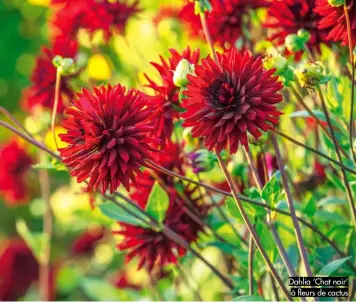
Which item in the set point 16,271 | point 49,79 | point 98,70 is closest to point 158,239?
point 49,79

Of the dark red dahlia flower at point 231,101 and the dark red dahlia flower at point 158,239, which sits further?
the dark red dahlia flower at point 158,239

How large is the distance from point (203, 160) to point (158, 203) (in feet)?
0.23

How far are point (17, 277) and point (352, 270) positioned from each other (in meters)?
1.16

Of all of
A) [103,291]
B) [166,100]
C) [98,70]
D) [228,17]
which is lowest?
[103,291]

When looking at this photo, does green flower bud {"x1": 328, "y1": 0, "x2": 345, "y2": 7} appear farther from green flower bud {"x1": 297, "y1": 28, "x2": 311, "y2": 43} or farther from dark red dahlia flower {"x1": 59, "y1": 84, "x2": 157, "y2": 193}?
dark red dahlia flower {"x1": 59, "y1": 84, "x2": 157, "y2": 193}

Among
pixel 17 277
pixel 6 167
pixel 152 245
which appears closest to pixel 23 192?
pixel 6 167

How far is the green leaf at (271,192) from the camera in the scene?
2.01ft

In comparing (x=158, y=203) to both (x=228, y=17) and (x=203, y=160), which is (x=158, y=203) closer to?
(x=203, y=160)

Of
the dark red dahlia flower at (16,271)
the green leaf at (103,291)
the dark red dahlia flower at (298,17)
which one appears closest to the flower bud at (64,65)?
the dark red dahlia flower at (298,17)

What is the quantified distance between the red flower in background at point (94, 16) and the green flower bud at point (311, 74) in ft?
1.34

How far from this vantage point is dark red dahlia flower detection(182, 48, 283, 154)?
0.53 meters

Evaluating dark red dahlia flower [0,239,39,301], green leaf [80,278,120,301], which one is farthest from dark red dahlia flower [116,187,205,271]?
dark red dahlia flower [0,239,39,301]

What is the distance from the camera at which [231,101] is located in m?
0.54

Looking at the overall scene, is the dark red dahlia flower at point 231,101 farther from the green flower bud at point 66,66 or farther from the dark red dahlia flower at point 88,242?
the dark red dahlia flower at point 88,242
